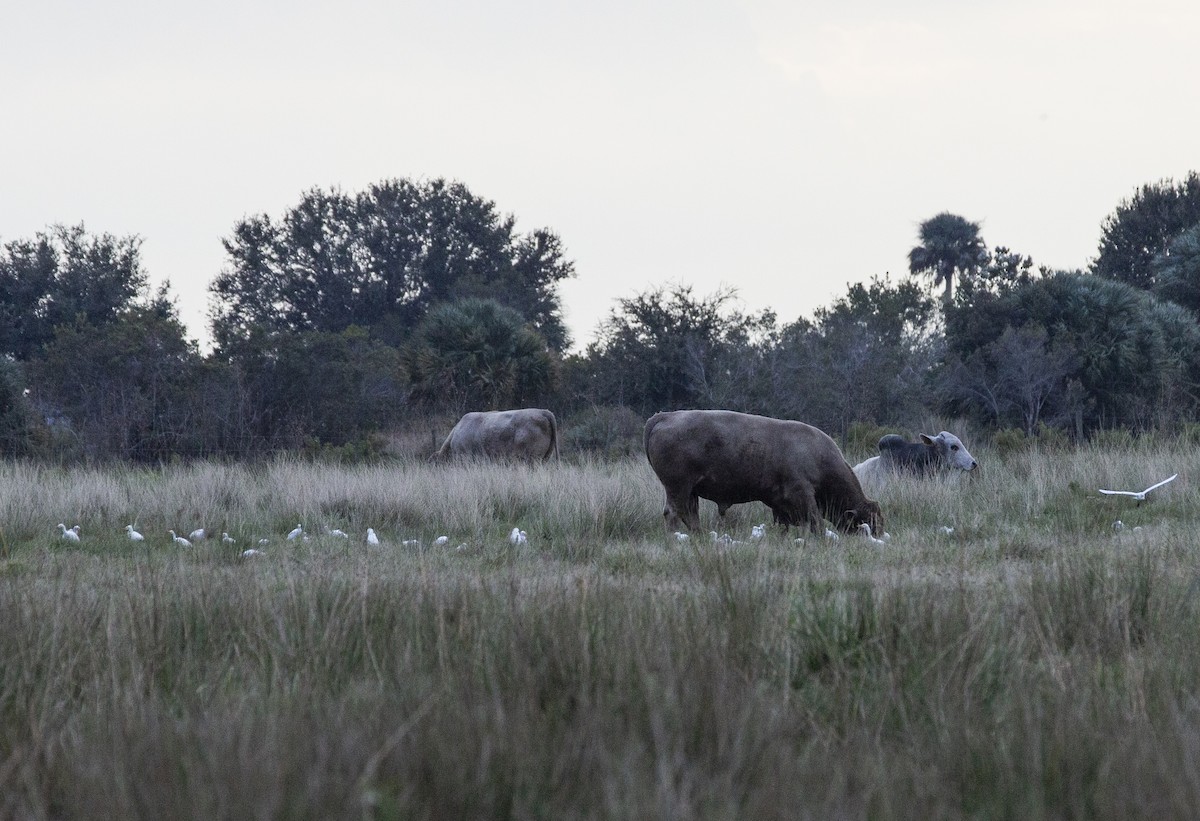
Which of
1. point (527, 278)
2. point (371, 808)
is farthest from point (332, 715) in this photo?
point (527, 278)

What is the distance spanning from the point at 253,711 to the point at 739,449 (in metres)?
6.83

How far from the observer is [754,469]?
32.2ft

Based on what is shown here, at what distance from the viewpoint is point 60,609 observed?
4.57m

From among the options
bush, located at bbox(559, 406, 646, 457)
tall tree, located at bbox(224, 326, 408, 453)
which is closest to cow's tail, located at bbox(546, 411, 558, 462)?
bush, located at bbox(559, 406, 646, 457)

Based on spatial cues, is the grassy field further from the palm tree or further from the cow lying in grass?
the palm tree

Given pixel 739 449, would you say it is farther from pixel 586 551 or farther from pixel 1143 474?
pixel 1143 474

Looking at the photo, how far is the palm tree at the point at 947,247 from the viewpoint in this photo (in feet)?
161

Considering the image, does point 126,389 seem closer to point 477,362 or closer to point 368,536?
point 477,362

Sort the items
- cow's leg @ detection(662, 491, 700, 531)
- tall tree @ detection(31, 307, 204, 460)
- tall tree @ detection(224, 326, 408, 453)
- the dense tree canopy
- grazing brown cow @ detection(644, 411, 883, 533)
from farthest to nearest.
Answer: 1. the dense tree canopy
2. tall tree @ detection(224, 326, 408, 453)
3. tall tree @ detection(31, 307, 204, 460)
4. cow's leg @ detection(662, 491, 700, 531)
5. grazing brown cow @ detection(644, 411, 883, 533)

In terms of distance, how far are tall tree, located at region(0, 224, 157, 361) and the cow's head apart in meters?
32.2

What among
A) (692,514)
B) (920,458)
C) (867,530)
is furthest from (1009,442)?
(692,514)

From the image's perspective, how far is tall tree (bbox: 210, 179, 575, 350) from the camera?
44.8 meters

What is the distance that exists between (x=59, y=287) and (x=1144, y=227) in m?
41.0

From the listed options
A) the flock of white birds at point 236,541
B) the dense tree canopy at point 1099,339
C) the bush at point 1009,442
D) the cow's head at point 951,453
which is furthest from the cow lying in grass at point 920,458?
the dense tree canopy at point 1099,339
